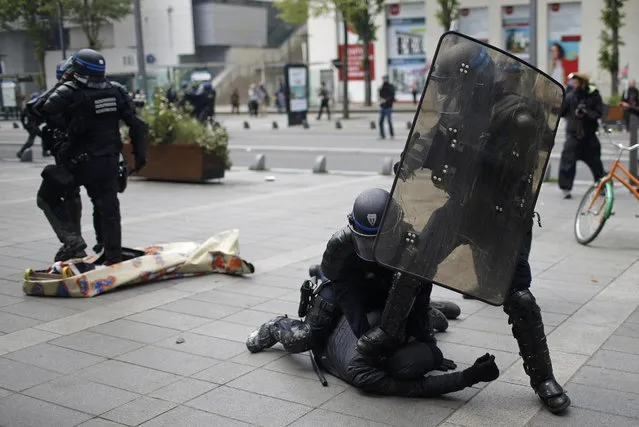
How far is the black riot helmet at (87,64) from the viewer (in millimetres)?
6703

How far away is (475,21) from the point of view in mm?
41469

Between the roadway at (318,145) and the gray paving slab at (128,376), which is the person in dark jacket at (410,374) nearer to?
the gray paving slab at (128,376)

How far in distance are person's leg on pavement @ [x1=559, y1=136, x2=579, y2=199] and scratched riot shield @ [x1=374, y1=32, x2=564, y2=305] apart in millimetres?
7174

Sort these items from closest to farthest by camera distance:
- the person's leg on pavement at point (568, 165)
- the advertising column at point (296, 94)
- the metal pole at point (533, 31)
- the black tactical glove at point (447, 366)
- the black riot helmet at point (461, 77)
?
the black riot helmet at point (461, 77) → the black tactical glove at point (447, 366) → the person's leg on pavement at point (568, 165) → the metal pole at point (533, 31) → the advertising column at point (296, 94)

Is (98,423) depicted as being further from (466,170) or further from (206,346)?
(466,170)

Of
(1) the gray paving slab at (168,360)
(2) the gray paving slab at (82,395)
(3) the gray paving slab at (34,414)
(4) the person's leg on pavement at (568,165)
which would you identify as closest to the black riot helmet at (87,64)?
(1) the gray paving slab at (168,360)

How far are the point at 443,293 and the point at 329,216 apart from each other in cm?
377

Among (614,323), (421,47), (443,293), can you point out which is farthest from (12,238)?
(421,47)

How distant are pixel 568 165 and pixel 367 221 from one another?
7514mm

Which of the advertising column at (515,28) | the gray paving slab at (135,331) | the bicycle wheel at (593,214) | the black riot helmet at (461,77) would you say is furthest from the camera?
the advertising column at (515,28)

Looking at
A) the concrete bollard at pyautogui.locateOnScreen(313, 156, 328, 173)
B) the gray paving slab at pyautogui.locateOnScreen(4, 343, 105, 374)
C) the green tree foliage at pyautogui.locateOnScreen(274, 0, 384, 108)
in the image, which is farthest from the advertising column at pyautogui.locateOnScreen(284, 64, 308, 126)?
the gray paving slab at pyautogui.locateOnScreen(4, 343, 105, 374)

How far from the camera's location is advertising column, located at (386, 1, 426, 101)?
1671 inches

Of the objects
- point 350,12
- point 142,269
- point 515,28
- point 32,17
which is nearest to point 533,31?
point 32,17

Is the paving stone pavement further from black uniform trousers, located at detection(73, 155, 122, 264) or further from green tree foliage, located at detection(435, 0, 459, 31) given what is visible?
green tree foliage, located at detection(435, 0, 459, 31)
